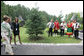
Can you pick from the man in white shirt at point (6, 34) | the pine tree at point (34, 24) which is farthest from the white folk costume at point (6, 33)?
the pine tree at point (34, 24)

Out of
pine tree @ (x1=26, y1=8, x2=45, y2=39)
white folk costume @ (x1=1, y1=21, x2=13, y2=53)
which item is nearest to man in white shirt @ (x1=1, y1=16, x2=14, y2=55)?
white folk costume @ (x1=1, y1=21, x2=13, y2=53)

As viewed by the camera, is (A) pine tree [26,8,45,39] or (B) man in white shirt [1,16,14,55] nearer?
(B) man in white shirt [1,16,14,55]

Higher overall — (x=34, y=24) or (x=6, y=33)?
(x=34, y=24)

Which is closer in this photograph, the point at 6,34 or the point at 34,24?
the point at 6,34

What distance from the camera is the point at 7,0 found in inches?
310

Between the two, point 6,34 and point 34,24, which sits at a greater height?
point 34,24

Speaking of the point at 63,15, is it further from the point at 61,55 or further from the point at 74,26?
the point at 61,55

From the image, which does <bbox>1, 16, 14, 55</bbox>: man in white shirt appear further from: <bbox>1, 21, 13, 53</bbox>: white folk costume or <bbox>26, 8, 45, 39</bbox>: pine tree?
<bbox>26, 8, 45, 39</bbox>: pine tree

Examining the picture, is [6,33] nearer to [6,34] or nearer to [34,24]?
[6,34]

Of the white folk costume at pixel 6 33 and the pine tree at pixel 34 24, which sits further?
the pine tree at pixel 34 24

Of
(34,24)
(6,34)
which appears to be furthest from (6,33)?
(34,24)

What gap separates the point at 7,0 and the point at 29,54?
12.8ft

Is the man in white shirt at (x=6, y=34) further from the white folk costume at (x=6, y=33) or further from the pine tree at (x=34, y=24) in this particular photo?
the pine tree at (x=34, y=24)

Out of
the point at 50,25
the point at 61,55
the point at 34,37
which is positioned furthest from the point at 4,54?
the point at 50,25
